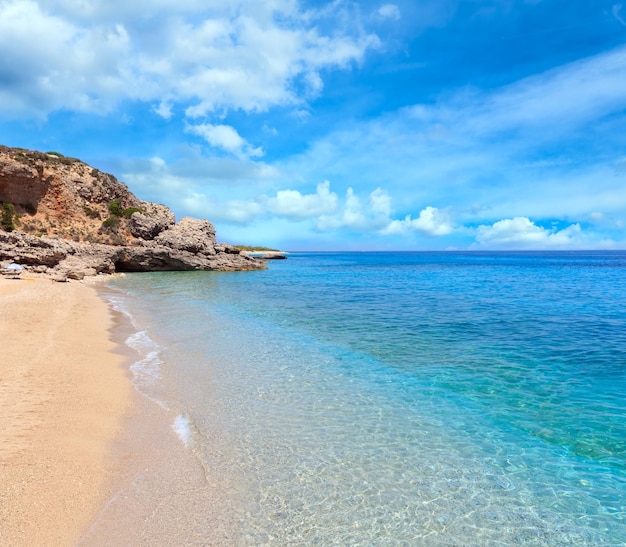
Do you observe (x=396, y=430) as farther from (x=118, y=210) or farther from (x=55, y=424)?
(x=118, y=210)

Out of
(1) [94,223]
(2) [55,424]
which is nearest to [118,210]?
(1) [94,223]

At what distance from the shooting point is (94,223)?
5447cm

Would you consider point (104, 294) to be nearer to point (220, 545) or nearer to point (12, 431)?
point (12, 431)

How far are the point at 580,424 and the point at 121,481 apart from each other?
826 centimetres

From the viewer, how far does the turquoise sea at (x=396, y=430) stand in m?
5.04

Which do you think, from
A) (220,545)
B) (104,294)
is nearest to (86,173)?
(104,294)

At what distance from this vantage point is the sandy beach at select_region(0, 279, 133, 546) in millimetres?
4613

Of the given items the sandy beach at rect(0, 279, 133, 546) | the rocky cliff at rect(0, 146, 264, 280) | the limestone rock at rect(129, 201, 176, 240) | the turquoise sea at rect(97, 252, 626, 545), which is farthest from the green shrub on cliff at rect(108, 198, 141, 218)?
the turquoise sea at rect(97, 252, 626, 545)

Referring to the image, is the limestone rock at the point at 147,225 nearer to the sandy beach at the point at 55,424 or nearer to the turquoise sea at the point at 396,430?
the turquoise sea at the point at 396,430

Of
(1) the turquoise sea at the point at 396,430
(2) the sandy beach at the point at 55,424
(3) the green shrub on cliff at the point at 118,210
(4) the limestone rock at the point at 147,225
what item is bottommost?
(1) the turquoise sea at the point at 396,430

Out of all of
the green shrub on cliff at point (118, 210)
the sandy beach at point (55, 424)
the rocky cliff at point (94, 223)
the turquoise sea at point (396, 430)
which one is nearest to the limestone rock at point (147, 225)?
the rocky cliff at point (94, 223)

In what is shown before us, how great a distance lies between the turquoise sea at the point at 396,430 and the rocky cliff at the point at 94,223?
31985 millimetres

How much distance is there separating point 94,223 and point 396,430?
5733cm

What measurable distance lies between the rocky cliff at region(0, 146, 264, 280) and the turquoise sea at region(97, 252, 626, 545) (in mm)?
31985
